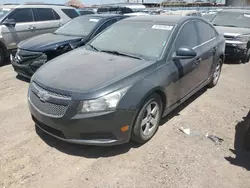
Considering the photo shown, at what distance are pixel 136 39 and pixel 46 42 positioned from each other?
9.21ft

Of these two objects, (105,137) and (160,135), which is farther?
(160,135)

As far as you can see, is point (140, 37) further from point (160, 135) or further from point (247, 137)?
point (247, 137)

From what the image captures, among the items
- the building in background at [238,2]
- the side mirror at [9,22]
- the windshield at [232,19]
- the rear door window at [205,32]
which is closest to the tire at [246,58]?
the windshield at [232,19]

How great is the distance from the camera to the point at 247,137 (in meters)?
3.33

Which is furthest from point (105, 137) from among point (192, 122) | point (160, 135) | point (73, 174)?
point (192, 122)

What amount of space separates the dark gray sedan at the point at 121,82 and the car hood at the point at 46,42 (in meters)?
1.68

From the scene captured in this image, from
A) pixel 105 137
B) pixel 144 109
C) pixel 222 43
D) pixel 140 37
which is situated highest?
pixel 140 37

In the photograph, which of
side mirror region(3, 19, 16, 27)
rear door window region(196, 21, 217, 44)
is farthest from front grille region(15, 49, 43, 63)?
rear door window region(196, 21, 217, 44)

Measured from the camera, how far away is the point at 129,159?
3047 millimetres

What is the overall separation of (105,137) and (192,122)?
1.76m

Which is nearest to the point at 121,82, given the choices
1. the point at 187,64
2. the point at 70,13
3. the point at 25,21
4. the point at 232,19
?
the point at 187,64

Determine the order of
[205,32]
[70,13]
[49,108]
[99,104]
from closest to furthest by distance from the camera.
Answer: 1. [99,104]
2. [49,108]
3. [205,32]
4. [70,13]

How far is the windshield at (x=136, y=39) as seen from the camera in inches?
144

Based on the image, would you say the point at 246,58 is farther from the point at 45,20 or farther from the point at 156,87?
the point at 45,20
